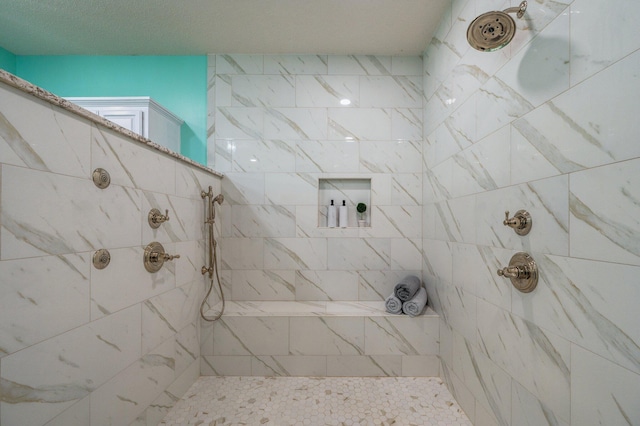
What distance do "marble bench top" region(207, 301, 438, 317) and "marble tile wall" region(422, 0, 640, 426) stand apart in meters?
0.58

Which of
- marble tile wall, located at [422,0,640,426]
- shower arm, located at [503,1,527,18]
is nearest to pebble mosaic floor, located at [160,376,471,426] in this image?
marble tile wall, located at [422,0,640,426]

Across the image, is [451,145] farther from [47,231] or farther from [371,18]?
[47,231]

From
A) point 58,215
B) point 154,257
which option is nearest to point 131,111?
point 154,257

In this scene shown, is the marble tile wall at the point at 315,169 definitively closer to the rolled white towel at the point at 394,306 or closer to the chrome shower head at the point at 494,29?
the rolled white towel at the point at 394,306

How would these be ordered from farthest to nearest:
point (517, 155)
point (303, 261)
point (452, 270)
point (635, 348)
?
1. point (303, 261)
2. point (452, 270)
3. point (517, 155)
4. point (635, 348)

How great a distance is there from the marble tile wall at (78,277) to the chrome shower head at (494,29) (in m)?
1.50

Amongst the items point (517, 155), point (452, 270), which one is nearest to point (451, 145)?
point (517, 155)

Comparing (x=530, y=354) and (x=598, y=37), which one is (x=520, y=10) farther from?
(x=530, y=354)

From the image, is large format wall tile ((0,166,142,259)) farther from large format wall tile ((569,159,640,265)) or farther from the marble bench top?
large format wall tile ((569,159,640,265))

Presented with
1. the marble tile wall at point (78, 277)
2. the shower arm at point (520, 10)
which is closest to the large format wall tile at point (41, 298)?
the marble tile wall at point (78, 277)

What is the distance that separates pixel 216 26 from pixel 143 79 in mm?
868

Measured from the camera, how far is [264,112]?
224 cm

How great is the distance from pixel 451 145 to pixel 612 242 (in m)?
1.09

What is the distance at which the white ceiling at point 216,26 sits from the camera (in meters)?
1.73
